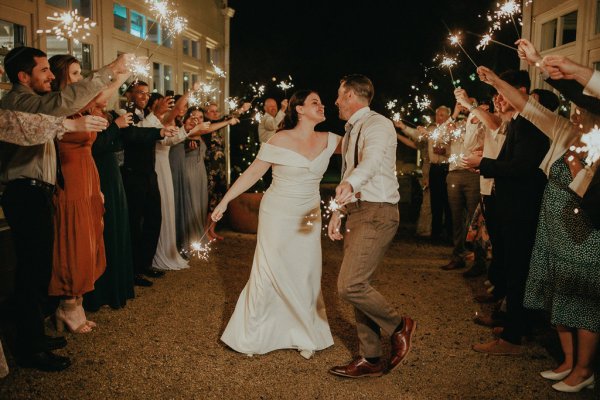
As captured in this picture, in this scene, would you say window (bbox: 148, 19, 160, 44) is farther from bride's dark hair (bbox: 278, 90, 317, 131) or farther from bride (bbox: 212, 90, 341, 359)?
bride (bbox: 212, 90, 341, 359)

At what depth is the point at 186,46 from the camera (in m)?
11.4

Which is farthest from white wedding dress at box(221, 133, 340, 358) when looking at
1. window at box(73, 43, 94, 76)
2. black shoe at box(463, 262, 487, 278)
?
window at box(73, 43, 94, 76)

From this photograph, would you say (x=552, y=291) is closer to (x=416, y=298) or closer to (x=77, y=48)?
(x=416, y=298)

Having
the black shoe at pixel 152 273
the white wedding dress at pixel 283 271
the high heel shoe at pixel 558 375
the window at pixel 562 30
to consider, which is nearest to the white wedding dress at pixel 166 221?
the black shoe at pixel 152 273

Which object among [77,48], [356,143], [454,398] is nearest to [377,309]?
[454,398]

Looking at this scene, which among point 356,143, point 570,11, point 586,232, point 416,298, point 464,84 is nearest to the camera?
point 586,232

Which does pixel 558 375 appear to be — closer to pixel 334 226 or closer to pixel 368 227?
pixel 368 227

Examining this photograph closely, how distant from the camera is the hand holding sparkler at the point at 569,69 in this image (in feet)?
9.93

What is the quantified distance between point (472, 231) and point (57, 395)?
5060 millimetres

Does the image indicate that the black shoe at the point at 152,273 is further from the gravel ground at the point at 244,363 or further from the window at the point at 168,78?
the window at the point at 168,78

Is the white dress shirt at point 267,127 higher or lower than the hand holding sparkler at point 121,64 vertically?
lower

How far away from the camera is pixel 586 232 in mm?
3439

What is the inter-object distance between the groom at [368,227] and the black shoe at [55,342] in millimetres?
2133

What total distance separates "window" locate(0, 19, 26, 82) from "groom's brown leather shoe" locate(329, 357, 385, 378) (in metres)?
4.62
